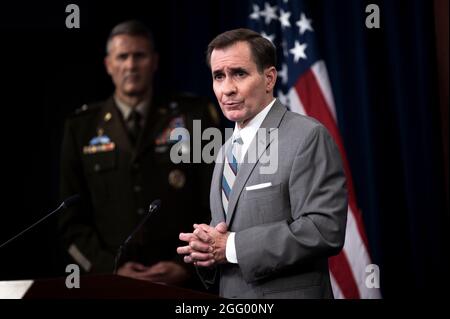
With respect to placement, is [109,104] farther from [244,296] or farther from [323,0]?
[244,296]

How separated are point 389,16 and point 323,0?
47cm

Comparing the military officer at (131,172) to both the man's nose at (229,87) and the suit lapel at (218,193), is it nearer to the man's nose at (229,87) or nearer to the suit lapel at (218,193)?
the suit lapel at (218,193)

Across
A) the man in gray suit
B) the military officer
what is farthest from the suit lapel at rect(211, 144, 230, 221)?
the military officer

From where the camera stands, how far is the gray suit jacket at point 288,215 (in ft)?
5.53

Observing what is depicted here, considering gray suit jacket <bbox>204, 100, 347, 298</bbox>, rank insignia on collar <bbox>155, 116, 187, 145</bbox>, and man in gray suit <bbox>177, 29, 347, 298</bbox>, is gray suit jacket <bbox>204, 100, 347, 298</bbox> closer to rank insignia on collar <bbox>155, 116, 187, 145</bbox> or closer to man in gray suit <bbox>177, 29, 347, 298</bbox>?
man in gray suit <bbox>177, 29, 347, 298</bbox>

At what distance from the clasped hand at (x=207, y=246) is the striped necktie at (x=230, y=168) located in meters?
0.15

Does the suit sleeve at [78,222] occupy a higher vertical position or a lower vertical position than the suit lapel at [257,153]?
lower

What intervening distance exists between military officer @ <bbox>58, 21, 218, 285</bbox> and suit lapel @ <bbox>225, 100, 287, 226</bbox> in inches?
46.0

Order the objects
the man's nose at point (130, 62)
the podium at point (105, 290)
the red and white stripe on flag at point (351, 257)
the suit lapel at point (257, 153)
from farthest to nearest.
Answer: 1. the man's nose at point (130, 62)
2. the red and white stripe on flag at point (351, 257)
3. the suit lapel at point (257, 153)
4. the podium at point (105, 290)

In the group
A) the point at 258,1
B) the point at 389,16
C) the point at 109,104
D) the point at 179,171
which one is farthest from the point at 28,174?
the point at 389,16

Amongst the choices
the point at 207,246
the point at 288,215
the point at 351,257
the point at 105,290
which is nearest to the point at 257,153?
the point at 288,215

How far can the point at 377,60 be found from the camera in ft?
10.6

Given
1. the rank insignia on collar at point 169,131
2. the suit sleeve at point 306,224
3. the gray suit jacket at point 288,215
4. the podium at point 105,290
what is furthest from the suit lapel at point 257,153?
the rank insignia on collar at point 169,131

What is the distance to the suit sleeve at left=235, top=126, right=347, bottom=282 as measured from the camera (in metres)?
1.68
